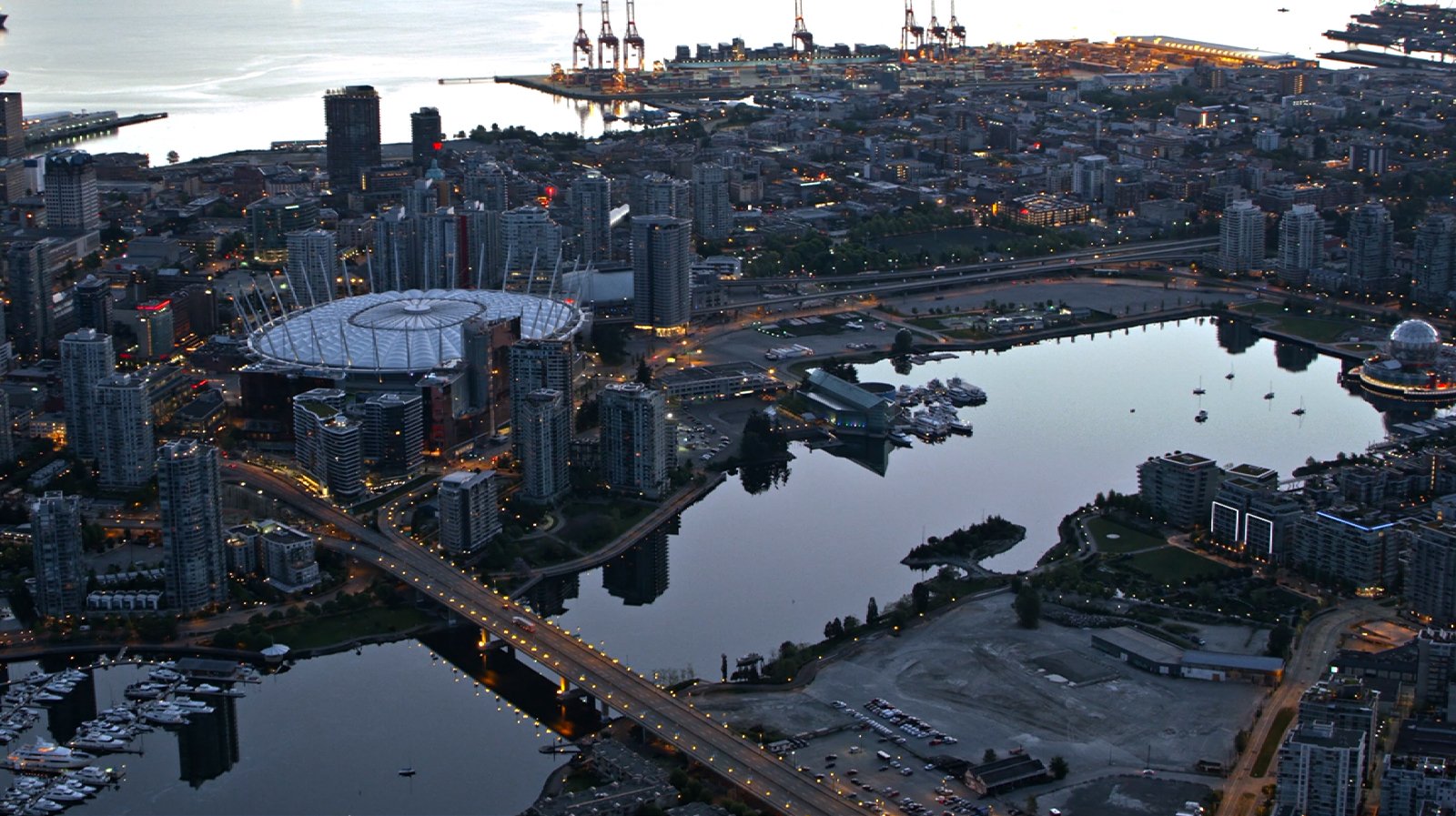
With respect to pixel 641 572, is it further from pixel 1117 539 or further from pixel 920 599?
pixel 1117 539

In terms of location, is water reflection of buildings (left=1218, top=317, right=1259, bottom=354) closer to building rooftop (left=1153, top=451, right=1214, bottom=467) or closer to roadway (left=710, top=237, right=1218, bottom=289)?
roadway (left=710, top=237, right=1218, bottom=289)

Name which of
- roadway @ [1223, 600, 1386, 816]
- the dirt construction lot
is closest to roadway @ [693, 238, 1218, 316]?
the dirt construction lot

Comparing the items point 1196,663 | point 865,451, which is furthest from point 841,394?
point 1196,663

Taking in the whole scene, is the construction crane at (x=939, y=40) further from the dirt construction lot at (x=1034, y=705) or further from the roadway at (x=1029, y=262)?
the dirt construction lot at (x=1034, y=705)

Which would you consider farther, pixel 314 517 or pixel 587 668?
pixel 314 517

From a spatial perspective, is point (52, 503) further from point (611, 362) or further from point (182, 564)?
point (611, 362)

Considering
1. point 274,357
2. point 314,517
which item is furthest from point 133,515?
point 274,357
